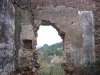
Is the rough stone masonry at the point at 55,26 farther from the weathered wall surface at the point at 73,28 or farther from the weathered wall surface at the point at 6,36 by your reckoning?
the weathered wall surface at the point at 6,36

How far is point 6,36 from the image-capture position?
6.50 m

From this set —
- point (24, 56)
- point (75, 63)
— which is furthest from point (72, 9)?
point (24, 56)

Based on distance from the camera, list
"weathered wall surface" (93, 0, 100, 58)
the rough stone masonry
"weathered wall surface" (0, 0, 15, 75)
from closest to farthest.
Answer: "weathered wall surface" (0, 0, 15, 75), the rough stone masonry, "weathered wall surface" (93, 0, 100, 58)

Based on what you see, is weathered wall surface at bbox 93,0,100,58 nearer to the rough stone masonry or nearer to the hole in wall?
the rough stone masonry

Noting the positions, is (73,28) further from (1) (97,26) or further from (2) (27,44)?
(2) (27,44)

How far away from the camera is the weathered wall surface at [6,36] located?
6273mm

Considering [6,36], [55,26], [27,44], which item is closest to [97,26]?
[55,26]

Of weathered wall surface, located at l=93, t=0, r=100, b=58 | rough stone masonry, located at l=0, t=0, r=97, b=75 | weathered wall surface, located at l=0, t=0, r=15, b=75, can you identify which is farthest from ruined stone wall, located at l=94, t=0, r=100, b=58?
weathered wall surface, located at l=0, t=0, r=15, b=75

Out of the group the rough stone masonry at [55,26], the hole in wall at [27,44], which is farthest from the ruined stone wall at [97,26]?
the hole in wall at [27,44]

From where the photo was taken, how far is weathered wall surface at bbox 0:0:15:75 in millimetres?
6273

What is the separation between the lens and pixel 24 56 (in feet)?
24.1

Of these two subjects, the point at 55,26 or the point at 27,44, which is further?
the point at 55,26

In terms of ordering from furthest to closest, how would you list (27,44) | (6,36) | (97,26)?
(97,26), (27,44), (6,36)

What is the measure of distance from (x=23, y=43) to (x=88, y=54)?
2.60m
